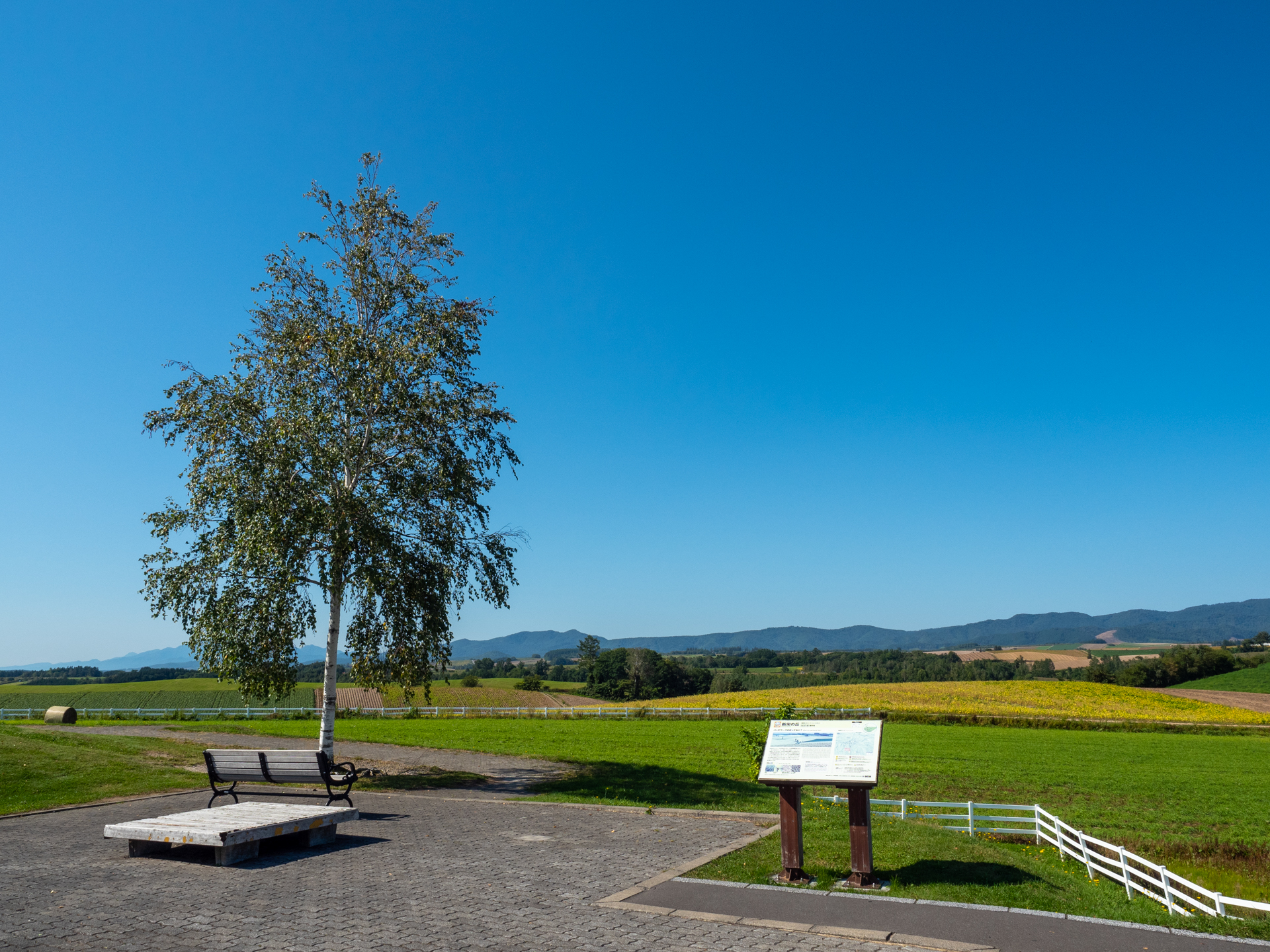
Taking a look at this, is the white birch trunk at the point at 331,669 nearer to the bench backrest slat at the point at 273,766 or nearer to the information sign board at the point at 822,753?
the bench backrest slat at the point at 273,766

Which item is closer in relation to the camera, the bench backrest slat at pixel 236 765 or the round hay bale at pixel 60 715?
the bench backrest slat at pixel 236 765

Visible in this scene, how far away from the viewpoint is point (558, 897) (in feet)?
A: 28.4

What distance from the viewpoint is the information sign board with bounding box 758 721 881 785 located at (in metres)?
9.31

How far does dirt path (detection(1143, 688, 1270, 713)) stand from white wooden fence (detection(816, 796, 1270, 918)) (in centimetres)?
4972

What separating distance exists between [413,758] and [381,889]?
56.0 ft

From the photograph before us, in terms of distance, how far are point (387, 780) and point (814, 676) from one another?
98042mm

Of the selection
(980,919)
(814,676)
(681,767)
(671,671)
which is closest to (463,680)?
(671,671)

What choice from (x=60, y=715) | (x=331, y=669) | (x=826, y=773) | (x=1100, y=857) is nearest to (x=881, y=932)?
(x=826, y=773)

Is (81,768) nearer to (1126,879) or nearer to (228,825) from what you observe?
(228,825)

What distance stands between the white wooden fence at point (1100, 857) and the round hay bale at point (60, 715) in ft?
128

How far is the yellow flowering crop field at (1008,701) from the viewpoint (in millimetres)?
51406

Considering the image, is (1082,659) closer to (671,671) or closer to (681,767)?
(671,671)

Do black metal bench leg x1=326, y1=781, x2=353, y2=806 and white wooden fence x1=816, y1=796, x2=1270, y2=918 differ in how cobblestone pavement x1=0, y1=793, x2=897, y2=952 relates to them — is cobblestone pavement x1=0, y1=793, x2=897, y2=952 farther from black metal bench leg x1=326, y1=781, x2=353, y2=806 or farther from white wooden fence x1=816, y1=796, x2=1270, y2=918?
white wooden fence x1=816, y1=796, x2=1270, y2=918

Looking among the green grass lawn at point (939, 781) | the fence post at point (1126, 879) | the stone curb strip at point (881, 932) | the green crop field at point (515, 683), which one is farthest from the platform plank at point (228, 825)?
the green crop field at point (515, 683)
